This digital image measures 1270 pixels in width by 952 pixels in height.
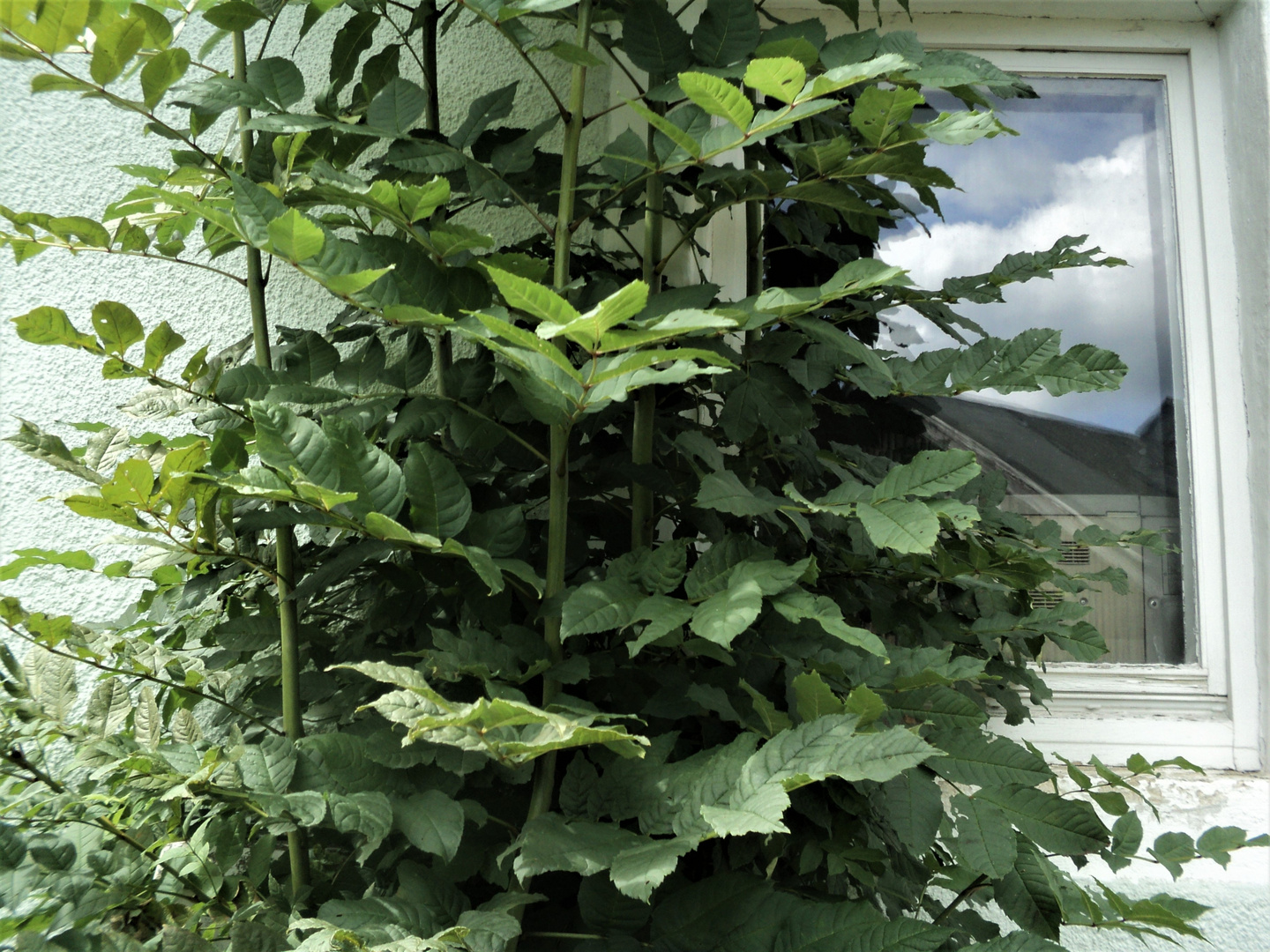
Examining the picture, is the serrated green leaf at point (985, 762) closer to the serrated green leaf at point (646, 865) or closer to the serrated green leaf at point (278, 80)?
the serrated green leaf at point (646, 865)

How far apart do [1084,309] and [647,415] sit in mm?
997

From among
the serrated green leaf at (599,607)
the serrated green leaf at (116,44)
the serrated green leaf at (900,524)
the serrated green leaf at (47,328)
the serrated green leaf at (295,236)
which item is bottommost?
the serrated green leaf at (599,607)

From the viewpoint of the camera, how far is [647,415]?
690mm

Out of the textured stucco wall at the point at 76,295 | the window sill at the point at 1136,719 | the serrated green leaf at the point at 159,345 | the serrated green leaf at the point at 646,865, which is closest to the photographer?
the serrated green leaf at the point at 646,865

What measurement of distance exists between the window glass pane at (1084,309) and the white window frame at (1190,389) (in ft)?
0.10

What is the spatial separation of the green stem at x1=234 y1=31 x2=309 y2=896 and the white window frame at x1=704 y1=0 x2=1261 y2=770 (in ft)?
2.24

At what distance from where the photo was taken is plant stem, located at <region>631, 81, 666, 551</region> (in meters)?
0.69

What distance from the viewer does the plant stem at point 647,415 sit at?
69 cm

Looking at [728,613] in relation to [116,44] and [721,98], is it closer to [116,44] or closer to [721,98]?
[721,98]

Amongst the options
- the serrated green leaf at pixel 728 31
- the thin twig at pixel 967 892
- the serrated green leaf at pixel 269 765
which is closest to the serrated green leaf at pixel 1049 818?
the thin twig at pixel 967 892

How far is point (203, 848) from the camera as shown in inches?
20.9

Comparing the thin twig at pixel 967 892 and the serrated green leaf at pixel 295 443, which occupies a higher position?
the serrated green leaf at pixel 295 443

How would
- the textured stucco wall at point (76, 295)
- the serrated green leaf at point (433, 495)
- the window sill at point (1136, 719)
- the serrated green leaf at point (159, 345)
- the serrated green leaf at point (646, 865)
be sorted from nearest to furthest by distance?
the serrated green leaf at point (646, 865)
the serrated green leaf at point (433, 495)
the serrated green leaf at point (159, 345)
the textured stucco wall at point (76, 295)
the window sill at point (1136, 719)

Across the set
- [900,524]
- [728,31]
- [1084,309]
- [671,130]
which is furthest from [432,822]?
[1084,309]
